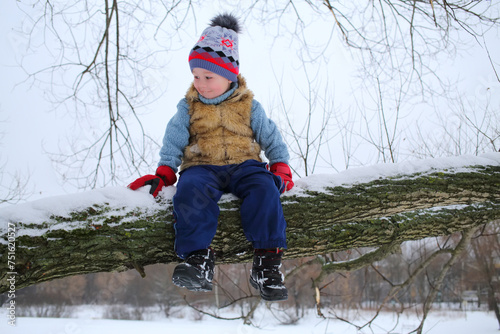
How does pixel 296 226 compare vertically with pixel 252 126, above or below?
below

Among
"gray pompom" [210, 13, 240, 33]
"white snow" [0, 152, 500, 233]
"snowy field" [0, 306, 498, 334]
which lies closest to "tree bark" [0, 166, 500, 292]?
"white snow" [0, 152, 500, 233]

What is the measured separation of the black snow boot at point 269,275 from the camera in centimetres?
153

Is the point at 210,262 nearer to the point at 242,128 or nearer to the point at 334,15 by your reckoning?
the point at 242,128

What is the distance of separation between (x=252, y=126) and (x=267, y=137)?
0.37 feet

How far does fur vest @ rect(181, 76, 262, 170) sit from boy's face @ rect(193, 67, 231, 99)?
59mm

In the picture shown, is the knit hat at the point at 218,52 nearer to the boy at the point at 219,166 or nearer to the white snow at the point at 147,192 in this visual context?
the boy at the point at 219,166

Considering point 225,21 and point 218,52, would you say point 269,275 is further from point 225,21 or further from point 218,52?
point 225,21

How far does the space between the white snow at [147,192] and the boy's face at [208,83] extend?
61cm

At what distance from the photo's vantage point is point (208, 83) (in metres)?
1.90

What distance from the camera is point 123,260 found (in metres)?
1.50

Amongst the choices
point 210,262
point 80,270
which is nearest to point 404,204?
point 210,262

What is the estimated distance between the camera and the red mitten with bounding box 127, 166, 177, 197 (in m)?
1.64

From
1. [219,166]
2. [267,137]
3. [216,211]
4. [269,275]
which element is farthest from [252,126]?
[269,275]

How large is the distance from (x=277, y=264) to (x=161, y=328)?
1849cm
